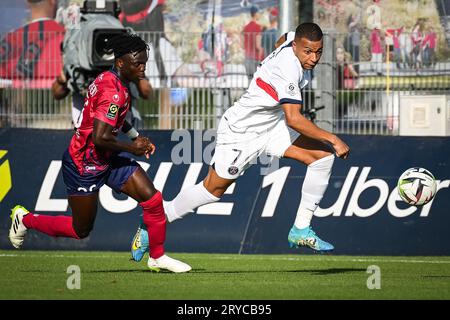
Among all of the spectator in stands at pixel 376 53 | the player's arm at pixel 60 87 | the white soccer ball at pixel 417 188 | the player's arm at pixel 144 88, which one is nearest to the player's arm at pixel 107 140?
the white soccer ball at pixel 417 188

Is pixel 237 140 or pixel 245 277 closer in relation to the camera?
pixel 245 277

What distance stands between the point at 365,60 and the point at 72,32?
503 centimetres

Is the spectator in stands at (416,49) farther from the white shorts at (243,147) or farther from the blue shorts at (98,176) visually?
the blue shorts at (98,176)

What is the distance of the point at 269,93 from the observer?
38.0 feet

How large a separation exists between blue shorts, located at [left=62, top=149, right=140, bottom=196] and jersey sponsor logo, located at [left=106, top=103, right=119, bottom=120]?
2.01ft

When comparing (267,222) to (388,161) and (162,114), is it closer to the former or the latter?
(388,161)

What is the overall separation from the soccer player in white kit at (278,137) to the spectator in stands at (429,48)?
6991 millimetres

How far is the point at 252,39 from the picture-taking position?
18688mm

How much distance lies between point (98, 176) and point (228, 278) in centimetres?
175

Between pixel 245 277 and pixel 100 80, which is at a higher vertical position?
pixel 100 80

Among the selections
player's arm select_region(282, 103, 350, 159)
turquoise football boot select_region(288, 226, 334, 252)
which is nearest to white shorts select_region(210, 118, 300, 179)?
player's arm select_region(282, 103, 350, 159)
